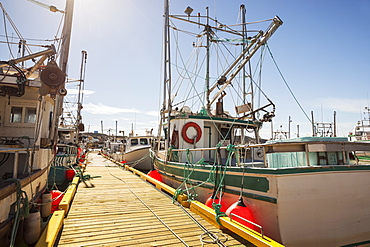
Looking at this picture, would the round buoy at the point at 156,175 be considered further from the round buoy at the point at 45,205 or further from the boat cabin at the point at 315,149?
the boat cabin at the point at 315,149

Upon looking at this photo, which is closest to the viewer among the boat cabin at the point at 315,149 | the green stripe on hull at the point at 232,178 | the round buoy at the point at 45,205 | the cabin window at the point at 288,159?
the boat cabin at the point at 315,149

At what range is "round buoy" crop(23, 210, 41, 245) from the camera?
13.4 ft

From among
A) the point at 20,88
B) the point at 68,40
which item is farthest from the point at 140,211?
the point at 68,40

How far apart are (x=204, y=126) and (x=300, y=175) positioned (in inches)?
271

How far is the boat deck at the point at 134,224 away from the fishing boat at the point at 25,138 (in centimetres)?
85

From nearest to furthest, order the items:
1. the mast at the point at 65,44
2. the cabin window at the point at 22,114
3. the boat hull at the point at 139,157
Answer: the cabin window at the point at 22,114
the mast at the point at 65,44
the boat hull at the point at 139,157

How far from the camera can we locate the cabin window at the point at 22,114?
28.2ft

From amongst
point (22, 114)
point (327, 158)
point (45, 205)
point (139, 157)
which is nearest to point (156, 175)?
point (45, 205)

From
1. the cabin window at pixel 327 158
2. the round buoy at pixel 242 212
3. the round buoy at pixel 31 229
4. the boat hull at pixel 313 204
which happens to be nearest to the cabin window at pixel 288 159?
the cabin window at pixel 327 158

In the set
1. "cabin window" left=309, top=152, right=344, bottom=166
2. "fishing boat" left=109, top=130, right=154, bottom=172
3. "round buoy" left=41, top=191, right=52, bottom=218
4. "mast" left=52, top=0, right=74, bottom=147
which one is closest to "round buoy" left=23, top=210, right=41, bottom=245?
"round buoy" left=41, top=191, right=52, bottom=218

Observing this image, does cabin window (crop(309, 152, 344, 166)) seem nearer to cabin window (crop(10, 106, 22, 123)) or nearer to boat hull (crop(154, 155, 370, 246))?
boat hull (crop(154, 155, 370, 246))

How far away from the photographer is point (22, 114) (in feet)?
28.2

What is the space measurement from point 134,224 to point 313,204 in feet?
11.9

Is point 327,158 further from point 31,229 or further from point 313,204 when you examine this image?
point 31,229
